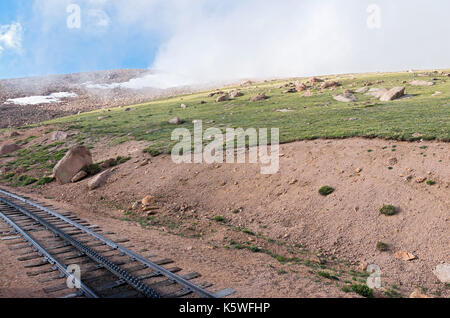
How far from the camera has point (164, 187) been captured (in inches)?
860

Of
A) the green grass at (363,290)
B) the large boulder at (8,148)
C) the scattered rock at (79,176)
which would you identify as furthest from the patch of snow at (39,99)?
the green grass at (363,290)

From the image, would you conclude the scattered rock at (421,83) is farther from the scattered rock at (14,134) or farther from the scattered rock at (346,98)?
the scattered rock at (14,134)

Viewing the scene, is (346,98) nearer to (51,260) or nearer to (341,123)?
(341,123)

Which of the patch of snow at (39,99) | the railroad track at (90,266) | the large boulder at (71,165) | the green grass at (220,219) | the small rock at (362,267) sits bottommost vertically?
the small rock at (362,267)

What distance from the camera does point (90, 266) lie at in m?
10.2

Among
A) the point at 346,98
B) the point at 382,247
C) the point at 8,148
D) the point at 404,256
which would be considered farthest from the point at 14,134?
the point at 404,256

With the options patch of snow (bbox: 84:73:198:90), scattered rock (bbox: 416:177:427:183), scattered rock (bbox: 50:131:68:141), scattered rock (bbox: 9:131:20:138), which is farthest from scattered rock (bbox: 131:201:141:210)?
patch of snow (bbox: 84:73:198:90)

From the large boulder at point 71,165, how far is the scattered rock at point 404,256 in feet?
84.0

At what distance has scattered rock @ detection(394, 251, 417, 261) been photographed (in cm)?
1202

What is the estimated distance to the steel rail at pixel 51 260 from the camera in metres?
8.23

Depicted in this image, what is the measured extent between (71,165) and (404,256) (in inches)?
1040

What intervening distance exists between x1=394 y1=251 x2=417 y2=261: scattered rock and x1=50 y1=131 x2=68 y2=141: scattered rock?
4367 centimetres

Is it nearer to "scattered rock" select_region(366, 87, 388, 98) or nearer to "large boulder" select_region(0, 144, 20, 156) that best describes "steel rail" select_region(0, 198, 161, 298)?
"large boulder" select_region(0, 144, 20, 156)

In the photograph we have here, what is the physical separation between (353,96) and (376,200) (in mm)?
37502
